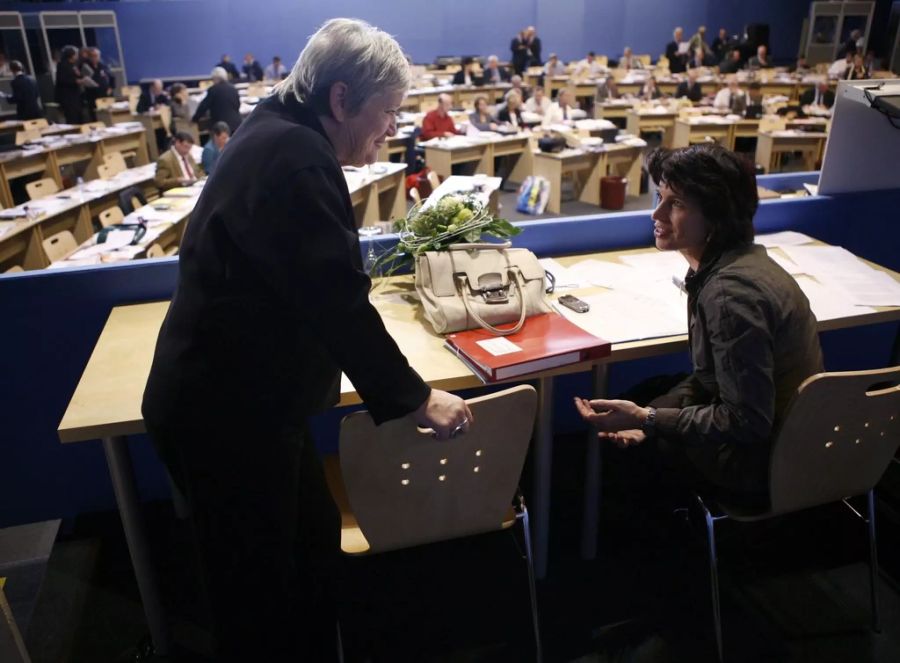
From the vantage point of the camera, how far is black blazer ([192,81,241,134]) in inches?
277

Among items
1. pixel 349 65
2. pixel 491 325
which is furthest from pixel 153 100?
pixel 349 65

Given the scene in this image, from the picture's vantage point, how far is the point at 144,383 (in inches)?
68.4

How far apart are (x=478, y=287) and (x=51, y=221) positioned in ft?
13.4

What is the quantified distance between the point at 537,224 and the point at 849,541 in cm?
146

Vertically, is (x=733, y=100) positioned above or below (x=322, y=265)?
below

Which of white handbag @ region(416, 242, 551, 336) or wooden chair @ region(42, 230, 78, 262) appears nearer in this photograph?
white handbag @ region(416, 242, 551, 336)

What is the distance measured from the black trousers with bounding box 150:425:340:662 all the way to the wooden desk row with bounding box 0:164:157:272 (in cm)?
360

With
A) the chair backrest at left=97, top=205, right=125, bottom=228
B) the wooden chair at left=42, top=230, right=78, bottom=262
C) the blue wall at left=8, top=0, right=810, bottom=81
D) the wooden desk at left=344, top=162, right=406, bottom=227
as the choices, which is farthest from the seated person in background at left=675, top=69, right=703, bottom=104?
the wooden chair at left=42, top=230, right=78, bottom=262

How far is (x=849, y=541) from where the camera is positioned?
2258 millimetres

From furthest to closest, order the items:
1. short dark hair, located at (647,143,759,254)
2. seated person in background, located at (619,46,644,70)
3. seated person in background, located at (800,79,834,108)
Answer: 1. seated person in background, located at (619,46,644,70)
2. seated person in background, located at (800,79,834,108)
3. short dark hair, located at (647,143,759,254)

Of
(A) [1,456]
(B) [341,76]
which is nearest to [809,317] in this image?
(B) [341,76]

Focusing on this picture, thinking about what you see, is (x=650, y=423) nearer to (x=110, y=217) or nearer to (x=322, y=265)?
(x=322, y=265)

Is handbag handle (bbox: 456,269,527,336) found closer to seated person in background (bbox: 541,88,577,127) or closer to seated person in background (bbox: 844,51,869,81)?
seated person in background (bbox: 541,88,577,127)

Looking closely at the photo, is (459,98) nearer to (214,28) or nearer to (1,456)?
(214,28)
